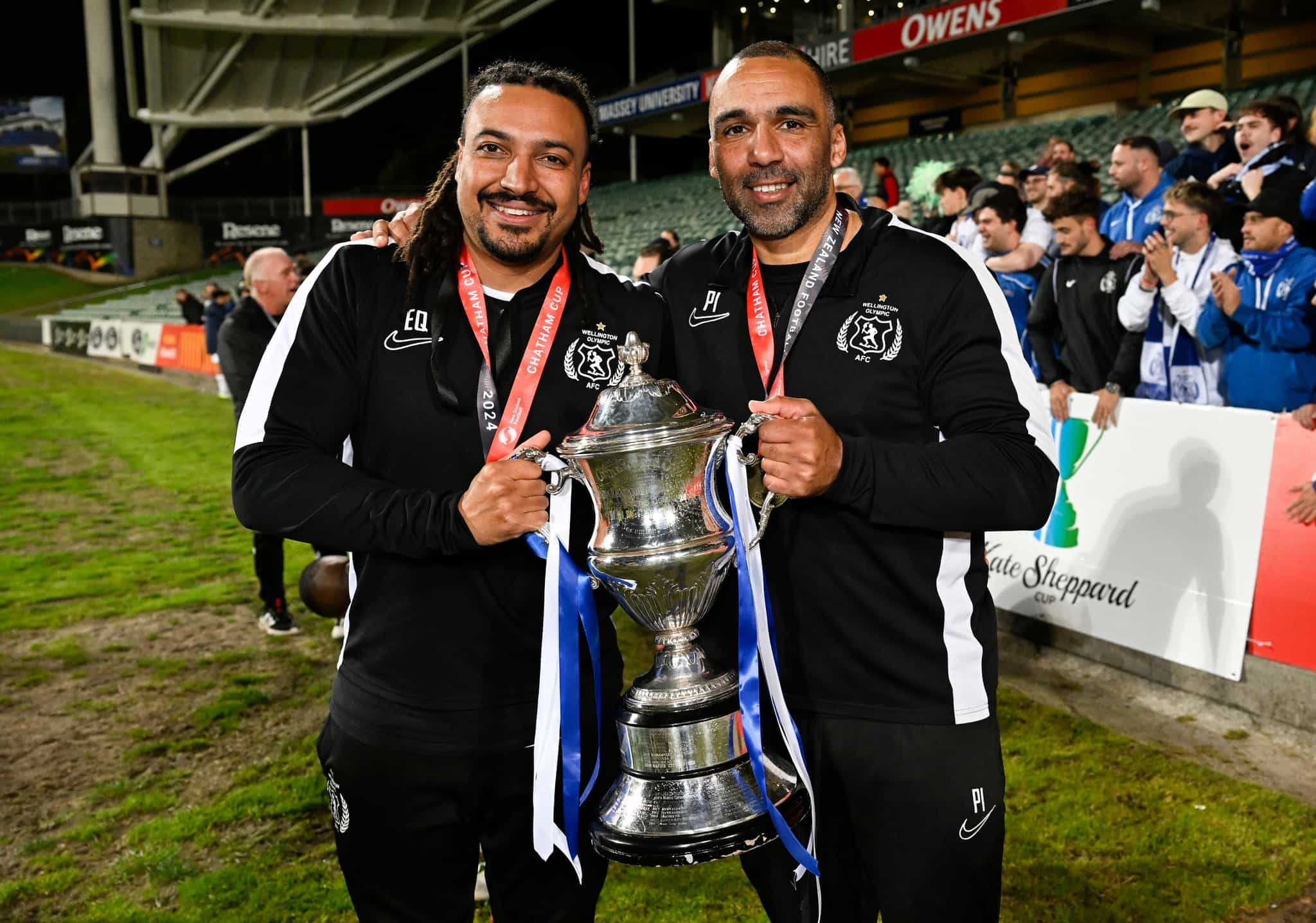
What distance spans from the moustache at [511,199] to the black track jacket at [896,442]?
47 centimetres

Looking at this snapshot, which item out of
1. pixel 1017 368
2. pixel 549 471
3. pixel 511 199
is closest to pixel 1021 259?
pixel 1017 368

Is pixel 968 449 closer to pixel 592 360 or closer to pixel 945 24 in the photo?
pixel 592 360

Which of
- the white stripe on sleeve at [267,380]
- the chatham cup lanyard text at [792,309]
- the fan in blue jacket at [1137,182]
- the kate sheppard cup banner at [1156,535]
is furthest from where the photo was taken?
the fan in blue jacket at [1137,182]

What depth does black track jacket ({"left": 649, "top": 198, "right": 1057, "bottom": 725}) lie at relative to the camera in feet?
Answer: 6.59

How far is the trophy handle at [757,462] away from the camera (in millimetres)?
1749

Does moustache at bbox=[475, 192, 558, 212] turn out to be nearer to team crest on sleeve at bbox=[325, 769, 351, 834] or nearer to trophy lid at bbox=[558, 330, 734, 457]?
trophy lid at bbox=[558, 330, 734, 457]

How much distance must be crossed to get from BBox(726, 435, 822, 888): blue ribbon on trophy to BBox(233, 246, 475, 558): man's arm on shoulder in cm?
46

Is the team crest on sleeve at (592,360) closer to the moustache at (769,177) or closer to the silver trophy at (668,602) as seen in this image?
the silver trophy at (668,602)

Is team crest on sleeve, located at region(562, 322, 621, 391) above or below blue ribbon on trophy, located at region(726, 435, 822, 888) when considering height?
above

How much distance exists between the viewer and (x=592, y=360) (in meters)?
2.10

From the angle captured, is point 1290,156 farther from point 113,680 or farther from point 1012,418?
point 113,680

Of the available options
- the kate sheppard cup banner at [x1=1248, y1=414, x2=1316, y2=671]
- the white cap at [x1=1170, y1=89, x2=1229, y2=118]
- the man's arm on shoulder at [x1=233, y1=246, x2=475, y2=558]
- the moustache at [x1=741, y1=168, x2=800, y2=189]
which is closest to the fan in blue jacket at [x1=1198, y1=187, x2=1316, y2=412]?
the kate sheppard cup banner at [x1=1248, y1=414, x2=1316, y2=671]

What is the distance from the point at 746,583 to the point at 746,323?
59 centimetres

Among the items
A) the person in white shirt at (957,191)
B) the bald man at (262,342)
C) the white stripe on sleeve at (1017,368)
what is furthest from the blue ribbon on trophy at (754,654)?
the person in white shirt at (957,191)
